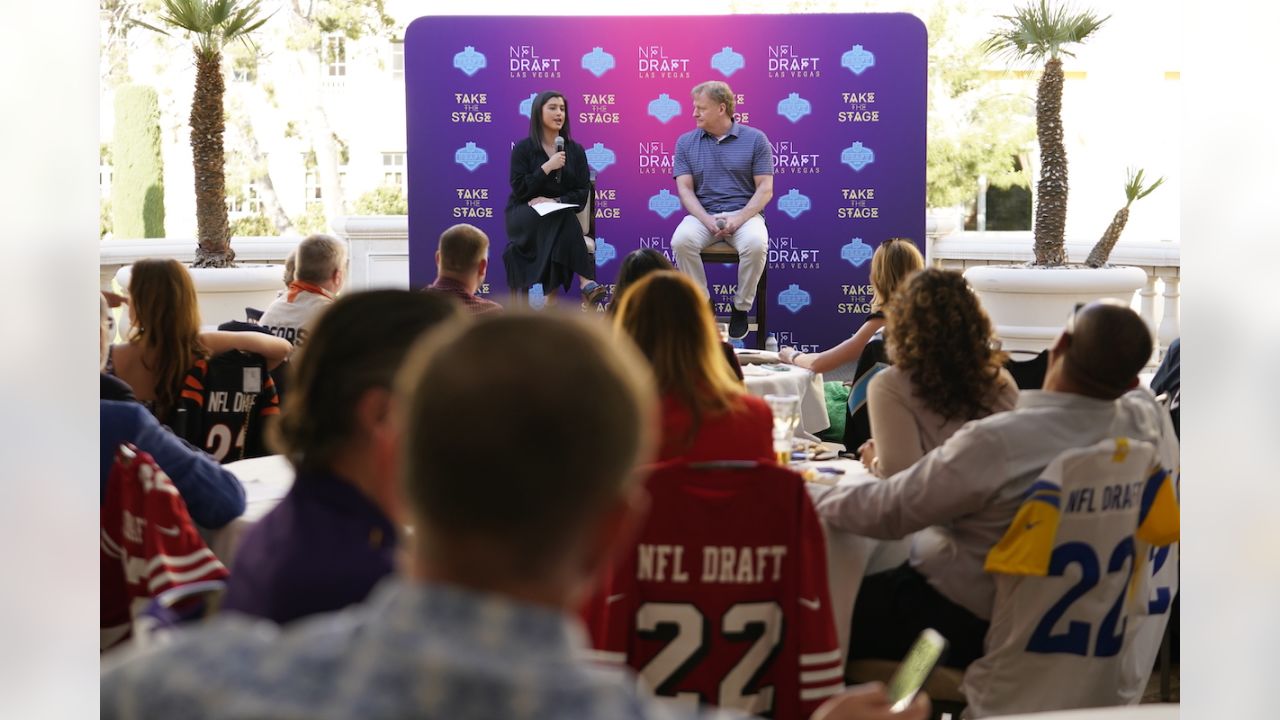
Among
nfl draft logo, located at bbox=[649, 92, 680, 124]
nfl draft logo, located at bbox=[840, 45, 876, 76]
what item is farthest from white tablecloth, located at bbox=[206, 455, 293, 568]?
nfl draft logo, located at bbox=[840, 45, 876, 76]

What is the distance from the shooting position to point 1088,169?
65.4 ft

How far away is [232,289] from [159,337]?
4760 millimetres

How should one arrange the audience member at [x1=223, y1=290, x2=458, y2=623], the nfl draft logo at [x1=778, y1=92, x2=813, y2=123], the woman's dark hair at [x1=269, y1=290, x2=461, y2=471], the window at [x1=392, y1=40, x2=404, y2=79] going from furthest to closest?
1. the window at [x1=392, y1=40, x2=404, y2=79]
2. the nfl draft logo at [x1=778, y1=92, x2=813, y2=123]
3. the woman's dark hair at [x1=269, y1=290, x2=461, y2=471]
4. the audience member at [x1=223, y1=290, x2=458, y2=623]

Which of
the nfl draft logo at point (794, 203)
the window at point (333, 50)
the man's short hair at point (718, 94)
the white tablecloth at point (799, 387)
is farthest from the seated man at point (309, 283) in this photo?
the window at point (333, 50)

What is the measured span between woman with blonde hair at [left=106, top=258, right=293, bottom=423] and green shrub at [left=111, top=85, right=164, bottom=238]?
1295 cm

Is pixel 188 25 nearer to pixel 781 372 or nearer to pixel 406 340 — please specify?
pixel 781 372

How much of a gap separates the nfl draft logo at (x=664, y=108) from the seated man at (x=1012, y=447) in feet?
18.7

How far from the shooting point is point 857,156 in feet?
25.0

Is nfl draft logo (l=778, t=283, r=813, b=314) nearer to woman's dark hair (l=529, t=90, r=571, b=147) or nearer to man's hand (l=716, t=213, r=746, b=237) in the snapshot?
man's hand (l=716, t=213, r=746, b=237)

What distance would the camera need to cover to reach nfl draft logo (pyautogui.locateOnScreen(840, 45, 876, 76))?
756cm

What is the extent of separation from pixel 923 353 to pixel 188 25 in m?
6.45

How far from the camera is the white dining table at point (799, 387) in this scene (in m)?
4.39
